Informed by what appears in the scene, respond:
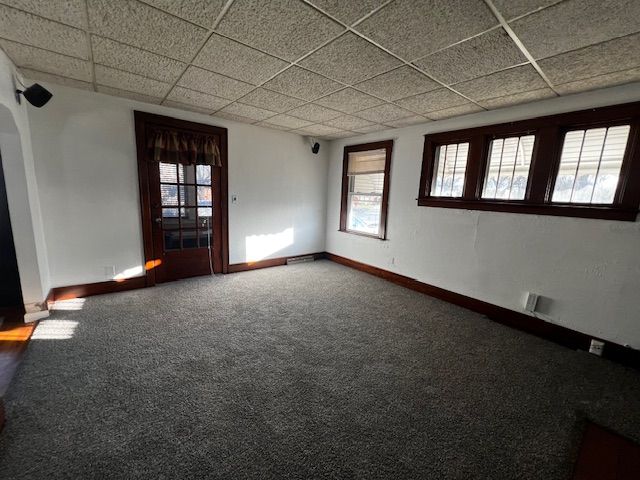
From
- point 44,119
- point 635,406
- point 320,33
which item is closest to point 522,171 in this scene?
point 635,406

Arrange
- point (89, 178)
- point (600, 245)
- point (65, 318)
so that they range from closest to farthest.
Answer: point (600, 245) → point (65, 318) → point (89, 178)

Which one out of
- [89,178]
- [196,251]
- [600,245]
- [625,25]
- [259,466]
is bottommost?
[259,466]

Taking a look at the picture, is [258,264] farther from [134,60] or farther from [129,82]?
[134,60]

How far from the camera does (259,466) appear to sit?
1.42 m

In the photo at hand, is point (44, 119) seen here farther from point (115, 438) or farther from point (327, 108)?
point (115, 438)

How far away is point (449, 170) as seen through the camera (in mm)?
3777

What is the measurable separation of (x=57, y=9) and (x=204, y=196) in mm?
2645

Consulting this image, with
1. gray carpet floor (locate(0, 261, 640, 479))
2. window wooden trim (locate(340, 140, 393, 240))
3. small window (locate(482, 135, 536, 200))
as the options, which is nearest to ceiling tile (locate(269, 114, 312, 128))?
window wooden trim (locate(340, 140, 393, 240))

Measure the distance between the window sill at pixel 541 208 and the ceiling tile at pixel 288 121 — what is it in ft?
7.10

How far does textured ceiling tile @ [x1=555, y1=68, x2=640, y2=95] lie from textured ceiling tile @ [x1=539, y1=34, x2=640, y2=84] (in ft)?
0.32

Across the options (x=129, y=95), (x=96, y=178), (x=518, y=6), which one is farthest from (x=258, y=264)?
(x=518, y=6)

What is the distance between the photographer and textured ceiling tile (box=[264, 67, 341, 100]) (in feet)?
8.10

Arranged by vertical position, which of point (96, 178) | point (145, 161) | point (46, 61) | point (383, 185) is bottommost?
point (96, 178)

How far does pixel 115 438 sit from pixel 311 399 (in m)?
Answer: 1.14
